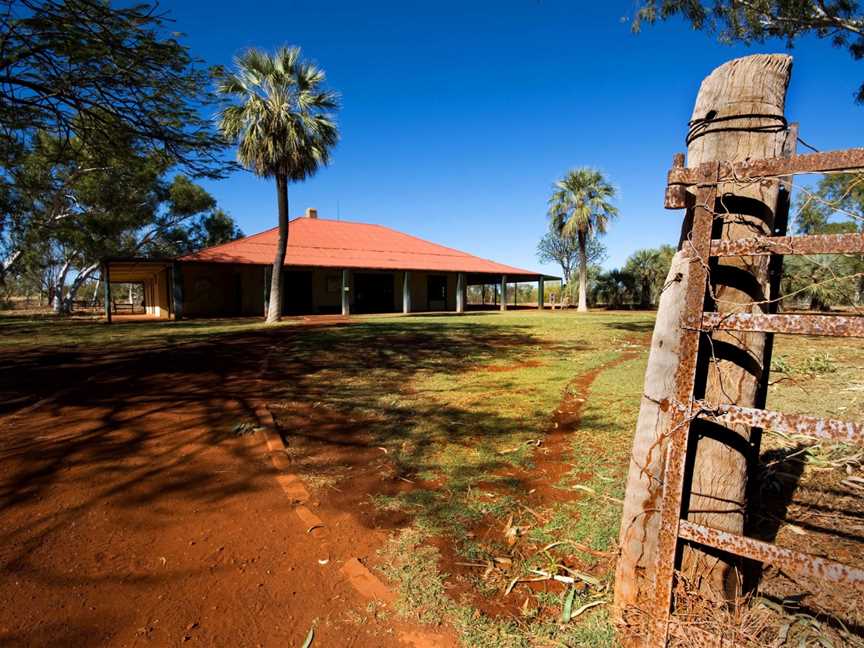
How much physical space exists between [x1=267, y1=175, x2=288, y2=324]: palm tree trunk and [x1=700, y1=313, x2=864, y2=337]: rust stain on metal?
1618 cm

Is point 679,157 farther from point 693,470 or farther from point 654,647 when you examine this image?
point 654,647

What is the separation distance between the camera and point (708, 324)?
1.80 m

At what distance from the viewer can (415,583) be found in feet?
7.72

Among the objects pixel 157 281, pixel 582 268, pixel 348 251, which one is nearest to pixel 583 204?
pixel 582 268

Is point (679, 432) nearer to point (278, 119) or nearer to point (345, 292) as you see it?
point (278, 119)

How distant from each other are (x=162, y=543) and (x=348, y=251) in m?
23.3

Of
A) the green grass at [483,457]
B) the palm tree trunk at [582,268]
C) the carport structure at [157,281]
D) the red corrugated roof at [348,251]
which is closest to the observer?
the green grass at [483,457]

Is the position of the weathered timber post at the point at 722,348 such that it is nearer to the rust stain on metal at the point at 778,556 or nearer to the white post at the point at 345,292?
the rust stain on metal at the point at 778,556

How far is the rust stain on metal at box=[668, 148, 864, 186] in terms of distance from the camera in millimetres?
1596

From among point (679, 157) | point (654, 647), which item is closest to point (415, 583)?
point (654, 647)

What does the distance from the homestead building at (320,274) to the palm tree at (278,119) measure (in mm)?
5858

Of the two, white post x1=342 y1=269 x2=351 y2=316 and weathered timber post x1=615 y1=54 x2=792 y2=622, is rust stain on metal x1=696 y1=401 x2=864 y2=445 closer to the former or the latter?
weathered timber post x1=615 y1=54 x2=792 y2=622

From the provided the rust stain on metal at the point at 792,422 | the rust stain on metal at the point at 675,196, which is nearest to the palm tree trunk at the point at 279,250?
the rust stain on metal at the point at 675,196

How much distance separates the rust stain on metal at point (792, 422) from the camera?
4.71 feet
